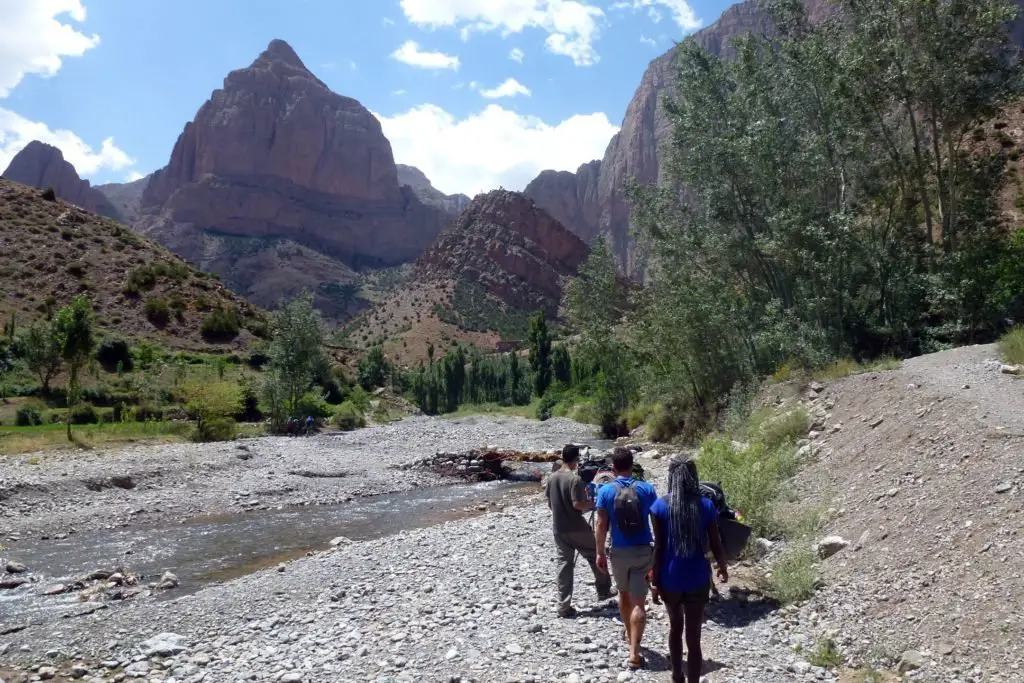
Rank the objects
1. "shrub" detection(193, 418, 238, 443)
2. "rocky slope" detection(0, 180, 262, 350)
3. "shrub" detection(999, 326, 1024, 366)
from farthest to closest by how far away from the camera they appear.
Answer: "rocky slope" detection(0, 180, 262, 350) < "shrub" detection(193, 418, 238, 443) < "shrub" detection(999, 326, 1024, 366)

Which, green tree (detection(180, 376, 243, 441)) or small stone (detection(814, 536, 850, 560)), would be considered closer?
small stone (detection(814, 536, 850, 560))

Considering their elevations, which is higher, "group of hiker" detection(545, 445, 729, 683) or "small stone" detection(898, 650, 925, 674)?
"group of hiker" detection(545, 445, 729, 683)

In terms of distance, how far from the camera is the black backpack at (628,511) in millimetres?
6812

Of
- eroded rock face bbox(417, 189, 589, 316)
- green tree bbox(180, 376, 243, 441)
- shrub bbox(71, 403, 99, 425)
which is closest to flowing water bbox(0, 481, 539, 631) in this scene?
green tree bbox(180, 376, 243, 441)

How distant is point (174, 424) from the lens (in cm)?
3250

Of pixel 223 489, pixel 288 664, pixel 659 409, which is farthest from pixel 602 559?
pixel 659 409

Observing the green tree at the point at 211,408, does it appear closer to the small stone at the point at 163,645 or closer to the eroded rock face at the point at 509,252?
the small stone at the point at 163,645

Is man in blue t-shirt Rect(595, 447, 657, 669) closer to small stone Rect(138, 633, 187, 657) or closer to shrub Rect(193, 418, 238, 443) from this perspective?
small stone Rect(138, 633, 187, 657)

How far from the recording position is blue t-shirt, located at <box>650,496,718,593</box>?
5.78 m

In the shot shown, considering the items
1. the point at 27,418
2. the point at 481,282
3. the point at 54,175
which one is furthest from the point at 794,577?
the point at 54,175

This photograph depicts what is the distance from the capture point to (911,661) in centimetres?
605

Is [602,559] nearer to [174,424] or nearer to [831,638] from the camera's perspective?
[831,638]

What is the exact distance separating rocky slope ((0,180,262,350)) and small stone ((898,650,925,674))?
51.2 metres

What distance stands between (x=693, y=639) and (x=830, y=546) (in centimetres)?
367
